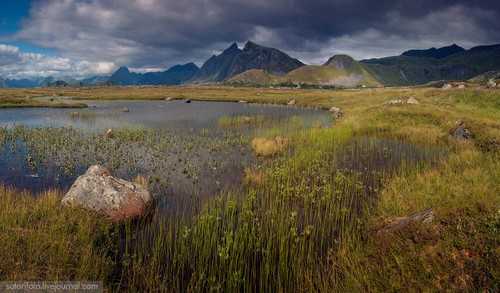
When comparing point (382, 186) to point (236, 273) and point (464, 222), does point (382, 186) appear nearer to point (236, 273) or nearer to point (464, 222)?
point (464, 222)

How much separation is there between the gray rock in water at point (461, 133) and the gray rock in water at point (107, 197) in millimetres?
25562

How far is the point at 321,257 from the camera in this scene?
8.92 m

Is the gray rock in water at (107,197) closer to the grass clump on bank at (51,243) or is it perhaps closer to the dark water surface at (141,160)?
the grass clump on bank at (51,243)

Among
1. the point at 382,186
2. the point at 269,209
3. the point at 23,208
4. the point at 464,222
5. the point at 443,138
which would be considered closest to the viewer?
the point at 464,222

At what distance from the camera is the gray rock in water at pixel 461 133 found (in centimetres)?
2354

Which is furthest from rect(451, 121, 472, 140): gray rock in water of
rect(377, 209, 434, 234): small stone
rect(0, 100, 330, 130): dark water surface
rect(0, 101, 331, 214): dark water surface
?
rect(377, 209, 434, 234): small stone

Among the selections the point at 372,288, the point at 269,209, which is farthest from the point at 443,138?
the point at 372,288

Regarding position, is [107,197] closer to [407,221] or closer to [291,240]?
[291,240]

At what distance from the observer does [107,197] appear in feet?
37.2

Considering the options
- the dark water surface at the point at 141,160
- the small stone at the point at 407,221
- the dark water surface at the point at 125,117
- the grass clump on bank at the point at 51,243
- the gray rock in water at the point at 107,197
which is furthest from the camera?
the dark water surface at the point at 125,117

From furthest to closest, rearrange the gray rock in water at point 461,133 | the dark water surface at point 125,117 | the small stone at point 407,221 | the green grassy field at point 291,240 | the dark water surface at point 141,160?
the dark water surface at point 125,117 → the gray rock in water at point 461,133 → the dark water surface at point 141,160 → the small stone at point 407,221 → the green grassy field at point 291,240

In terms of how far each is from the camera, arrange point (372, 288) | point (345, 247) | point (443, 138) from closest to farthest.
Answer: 1. point (372, 288)
2. point (345, 247)
3. point (443, 138)

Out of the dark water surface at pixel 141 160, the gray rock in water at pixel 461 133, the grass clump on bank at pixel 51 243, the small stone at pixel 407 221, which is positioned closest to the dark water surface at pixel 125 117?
the dark water surface at pixel 141 160

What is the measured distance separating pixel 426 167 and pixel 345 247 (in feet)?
32.8
